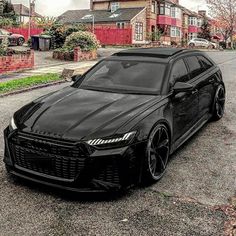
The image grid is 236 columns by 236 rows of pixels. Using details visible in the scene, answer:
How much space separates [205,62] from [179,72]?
1.64 metres

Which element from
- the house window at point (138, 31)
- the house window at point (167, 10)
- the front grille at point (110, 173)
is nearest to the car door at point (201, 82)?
the front grille at point (110, 173)

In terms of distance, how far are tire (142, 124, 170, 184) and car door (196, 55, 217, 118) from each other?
1.77 m

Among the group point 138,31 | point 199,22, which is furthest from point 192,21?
point 138,31

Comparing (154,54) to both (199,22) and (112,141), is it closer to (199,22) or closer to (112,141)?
(112,141)

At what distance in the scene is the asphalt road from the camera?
3762mm

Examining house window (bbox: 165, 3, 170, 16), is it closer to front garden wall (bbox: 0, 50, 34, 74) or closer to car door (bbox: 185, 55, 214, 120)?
front garden wall (bbox: 0, 50, 34, 74)

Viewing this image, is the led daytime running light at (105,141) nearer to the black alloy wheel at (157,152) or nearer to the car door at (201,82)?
the black alloy wheel at (157,152)

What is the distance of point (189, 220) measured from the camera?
394 centimetres

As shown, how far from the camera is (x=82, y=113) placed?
4.75m

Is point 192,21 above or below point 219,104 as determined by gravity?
above

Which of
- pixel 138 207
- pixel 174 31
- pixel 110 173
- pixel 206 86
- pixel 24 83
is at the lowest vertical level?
pixel 138 207

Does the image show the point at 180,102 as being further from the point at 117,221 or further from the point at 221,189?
the point at 117,221

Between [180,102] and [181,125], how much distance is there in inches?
13.6

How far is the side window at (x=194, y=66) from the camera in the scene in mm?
6512
